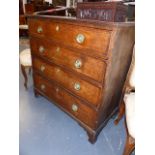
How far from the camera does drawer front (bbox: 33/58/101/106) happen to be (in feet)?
4.25

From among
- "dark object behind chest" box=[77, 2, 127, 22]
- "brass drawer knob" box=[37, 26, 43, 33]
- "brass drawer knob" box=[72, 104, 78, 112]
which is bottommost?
"brass drawer knob" box=[72, 104, 78, 112]

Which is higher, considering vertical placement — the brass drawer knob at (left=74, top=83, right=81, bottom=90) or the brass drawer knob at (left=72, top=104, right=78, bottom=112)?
the brass drawer knob at (left=74, top=83, right=81, bottom=90)

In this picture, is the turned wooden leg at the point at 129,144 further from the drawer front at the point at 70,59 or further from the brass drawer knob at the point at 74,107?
the brass drawer knob at the point at 74,107

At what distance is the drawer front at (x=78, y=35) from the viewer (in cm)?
108

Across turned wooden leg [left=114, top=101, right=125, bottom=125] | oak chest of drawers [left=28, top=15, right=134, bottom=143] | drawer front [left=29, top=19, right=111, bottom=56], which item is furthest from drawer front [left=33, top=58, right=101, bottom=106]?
turned wooden leg [left=114, top=101, right=125, bottom=125]

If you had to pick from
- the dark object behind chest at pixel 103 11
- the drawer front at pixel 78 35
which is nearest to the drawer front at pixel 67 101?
the drawer front at pixel 78 35

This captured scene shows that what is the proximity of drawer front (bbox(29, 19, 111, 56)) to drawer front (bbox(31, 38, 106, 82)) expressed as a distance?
70mm

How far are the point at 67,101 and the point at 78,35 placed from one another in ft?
2.38

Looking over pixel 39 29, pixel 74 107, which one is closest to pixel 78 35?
pixel 39 29

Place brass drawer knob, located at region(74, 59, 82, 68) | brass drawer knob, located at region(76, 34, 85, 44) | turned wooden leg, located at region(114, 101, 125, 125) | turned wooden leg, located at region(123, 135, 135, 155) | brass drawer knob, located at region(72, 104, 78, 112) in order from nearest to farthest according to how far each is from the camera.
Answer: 1. turned wooden leg, located at region(123, 135, 135, 155)
2. brass drawer knob, located at region(76, 34, 85, 44)
3. brass drawer knob, located at region(74, 59, 82, 68)
4. brass drawer knob, located at region(72, 104, 78, 112)
5. turned wooden leg, located at region(114, 101, 125, 125)

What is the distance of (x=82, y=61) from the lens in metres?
1.27

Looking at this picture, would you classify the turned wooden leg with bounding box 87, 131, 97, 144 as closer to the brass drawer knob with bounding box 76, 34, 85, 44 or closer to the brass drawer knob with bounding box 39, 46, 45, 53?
the brass drawer knob with bounding box 76, 34, 85, 44
